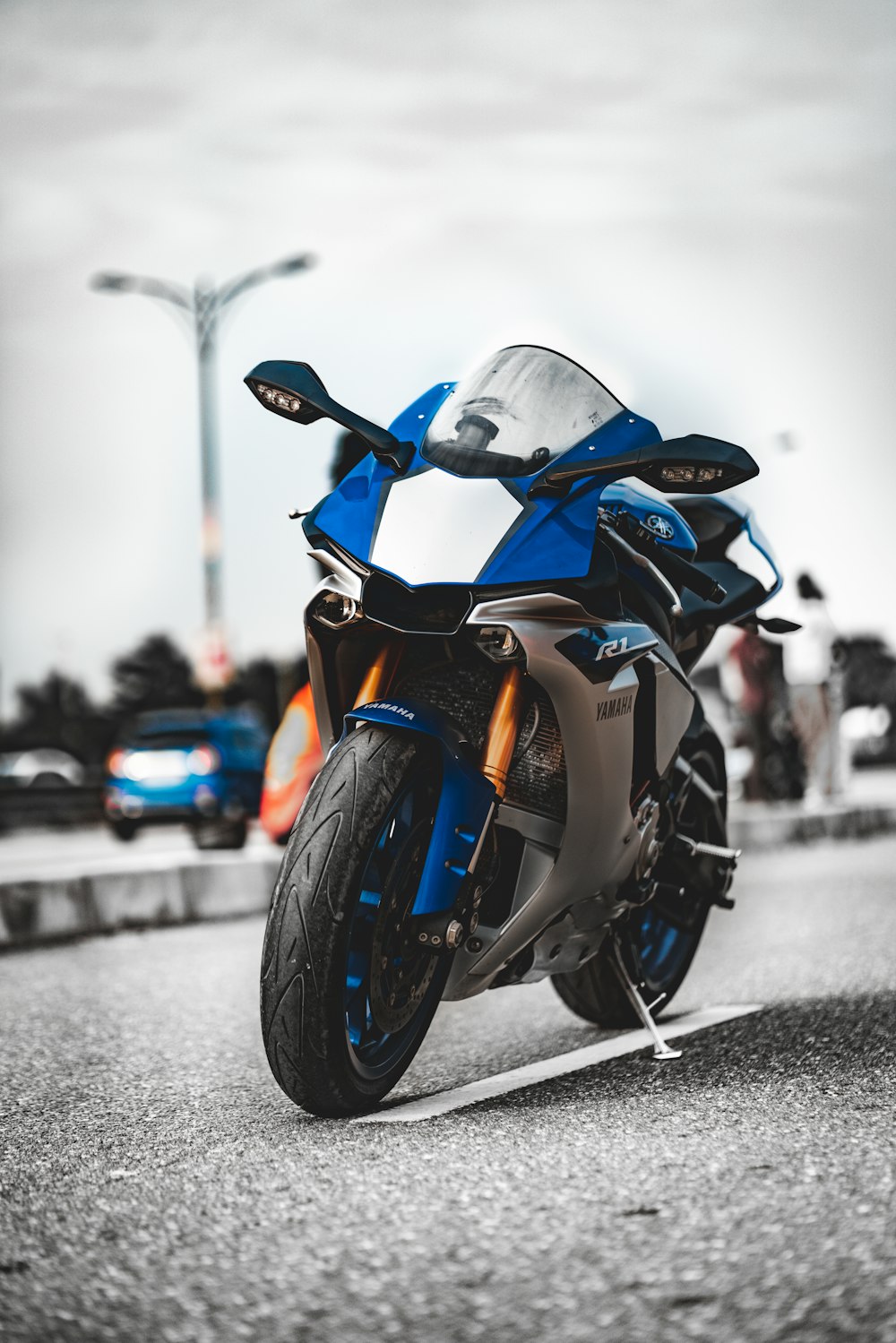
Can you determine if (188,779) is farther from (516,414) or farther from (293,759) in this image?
(516,414)

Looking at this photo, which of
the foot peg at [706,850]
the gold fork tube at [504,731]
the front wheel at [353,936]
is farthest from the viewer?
the foot peg at [706,850]

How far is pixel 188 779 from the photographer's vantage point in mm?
22094

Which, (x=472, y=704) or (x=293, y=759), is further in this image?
(x=293, y=759)

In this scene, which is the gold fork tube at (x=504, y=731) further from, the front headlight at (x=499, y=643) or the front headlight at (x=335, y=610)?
the front headlight at (x=335, y=610)

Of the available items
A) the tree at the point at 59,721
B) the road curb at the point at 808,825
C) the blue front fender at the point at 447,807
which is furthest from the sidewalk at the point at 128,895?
the tree at the point at 59,721

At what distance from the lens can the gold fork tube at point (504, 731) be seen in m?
3.78

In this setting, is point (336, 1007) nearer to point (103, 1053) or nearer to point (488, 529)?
point (488, 529)

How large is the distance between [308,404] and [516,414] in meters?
0.46

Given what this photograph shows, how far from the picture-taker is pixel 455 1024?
17.5 ft

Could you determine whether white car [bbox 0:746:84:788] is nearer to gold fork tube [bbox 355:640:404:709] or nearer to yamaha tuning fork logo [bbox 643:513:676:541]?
yamaha tuning fork logo [bbox 643:513:676:541]

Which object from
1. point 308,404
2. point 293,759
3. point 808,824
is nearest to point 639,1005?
point 308,404

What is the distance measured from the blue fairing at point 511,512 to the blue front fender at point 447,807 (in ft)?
0.91

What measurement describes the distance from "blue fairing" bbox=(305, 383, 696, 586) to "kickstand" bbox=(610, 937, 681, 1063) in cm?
118

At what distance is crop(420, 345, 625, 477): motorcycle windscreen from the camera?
3.92 meters
